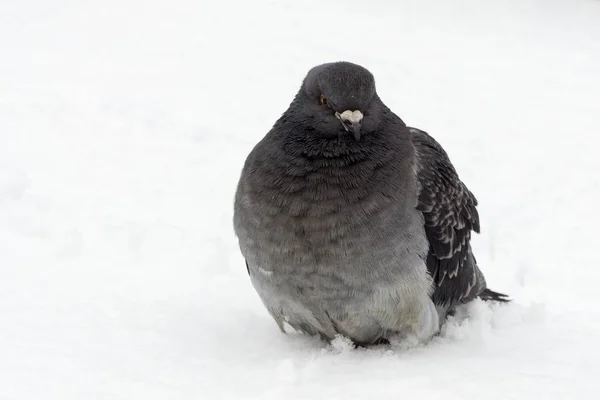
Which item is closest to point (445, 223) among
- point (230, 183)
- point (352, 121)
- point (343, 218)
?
point (343, 218)

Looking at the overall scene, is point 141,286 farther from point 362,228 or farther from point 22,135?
point 22,135

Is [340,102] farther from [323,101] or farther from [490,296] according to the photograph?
[490,296]

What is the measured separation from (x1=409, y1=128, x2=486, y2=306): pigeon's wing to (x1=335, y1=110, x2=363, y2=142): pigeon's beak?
59 cm

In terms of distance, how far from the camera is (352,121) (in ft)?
18.0

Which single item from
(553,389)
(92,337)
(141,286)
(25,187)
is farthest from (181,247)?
(553,389)

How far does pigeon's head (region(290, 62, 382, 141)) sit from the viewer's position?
5.53 meters

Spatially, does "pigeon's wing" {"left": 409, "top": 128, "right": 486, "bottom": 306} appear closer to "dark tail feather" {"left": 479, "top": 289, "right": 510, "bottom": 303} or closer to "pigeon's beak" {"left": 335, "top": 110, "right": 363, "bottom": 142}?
"dark tail feather" {"left": 479, "top": 289, "right": 510, "bottom": 303}

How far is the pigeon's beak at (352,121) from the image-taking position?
546 cm

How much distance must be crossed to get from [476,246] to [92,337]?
15.4 ft

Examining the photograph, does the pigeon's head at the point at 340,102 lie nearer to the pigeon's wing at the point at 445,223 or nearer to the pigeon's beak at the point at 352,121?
the pigeon's beak at the point at 352,121

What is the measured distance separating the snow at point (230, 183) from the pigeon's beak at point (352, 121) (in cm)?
135

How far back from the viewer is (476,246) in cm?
905

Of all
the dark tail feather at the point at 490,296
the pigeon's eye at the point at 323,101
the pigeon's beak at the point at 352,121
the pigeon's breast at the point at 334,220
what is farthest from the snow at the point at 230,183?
the pigeon's eye at the point at 323,101

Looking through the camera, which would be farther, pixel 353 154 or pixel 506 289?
pixel 506 289
